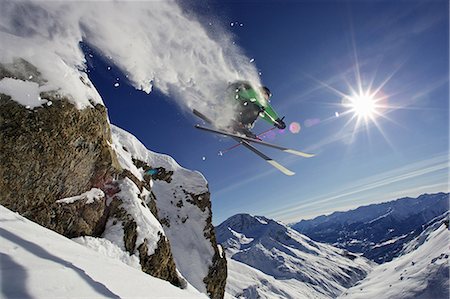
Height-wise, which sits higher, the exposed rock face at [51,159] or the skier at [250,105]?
the skier at [250,105]

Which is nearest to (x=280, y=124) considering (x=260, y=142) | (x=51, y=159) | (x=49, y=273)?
(x=260, y=142)

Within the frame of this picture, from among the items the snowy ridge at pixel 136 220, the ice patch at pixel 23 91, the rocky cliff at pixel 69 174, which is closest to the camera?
the rocky cliff at pixel 69 174

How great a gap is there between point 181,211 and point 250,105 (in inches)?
879

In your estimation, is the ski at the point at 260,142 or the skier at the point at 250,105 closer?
the skier at the point at 250,105

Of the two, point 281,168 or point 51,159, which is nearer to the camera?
point 51,159

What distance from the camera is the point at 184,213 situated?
34.7 meters

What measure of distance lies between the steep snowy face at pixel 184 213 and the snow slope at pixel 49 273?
22.6 meters

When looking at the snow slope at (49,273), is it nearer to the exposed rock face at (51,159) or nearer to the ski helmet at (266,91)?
the exposed rock face at (51,159)

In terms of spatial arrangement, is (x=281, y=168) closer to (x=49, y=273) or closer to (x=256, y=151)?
(x=256, y=151)

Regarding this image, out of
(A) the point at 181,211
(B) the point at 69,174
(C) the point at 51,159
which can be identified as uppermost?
(A) the point at 181,211

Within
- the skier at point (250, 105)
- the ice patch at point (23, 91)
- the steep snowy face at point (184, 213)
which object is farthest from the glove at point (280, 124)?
the steep snowy face at point (184, 213)

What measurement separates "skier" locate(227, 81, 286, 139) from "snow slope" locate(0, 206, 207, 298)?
35.2ft

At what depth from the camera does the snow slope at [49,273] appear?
406 centimetres

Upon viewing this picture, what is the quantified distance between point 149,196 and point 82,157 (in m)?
9.64
